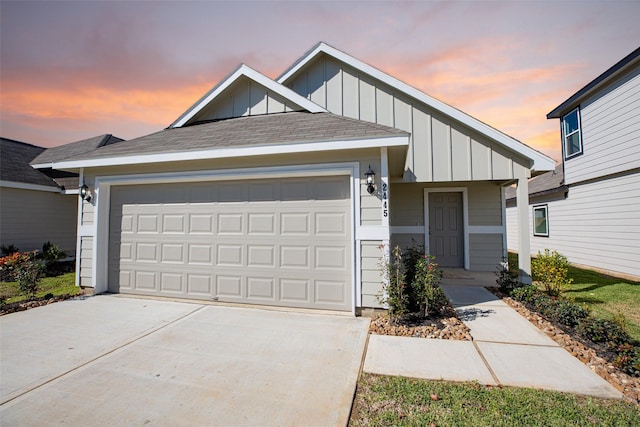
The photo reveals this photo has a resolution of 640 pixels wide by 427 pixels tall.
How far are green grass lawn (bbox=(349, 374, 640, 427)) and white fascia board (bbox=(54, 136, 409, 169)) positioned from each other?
3.39m

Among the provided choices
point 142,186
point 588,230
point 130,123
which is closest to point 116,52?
point 130,123

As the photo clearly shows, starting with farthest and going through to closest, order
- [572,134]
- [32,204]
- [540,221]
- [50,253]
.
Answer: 1. [540,221]
2. [572,134]
3. [32,204]
4. [50,253]

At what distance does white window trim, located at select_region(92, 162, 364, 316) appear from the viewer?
4785 millimetres

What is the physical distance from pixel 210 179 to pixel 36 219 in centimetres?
956

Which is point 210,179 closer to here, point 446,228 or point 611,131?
point 446,228

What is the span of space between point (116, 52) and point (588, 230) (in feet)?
50.8

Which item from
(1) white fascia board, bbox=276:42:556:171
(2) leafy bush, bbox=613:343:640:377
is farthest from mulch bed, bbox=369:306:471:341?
(1) white fascia board, bbox=276:42:556:171

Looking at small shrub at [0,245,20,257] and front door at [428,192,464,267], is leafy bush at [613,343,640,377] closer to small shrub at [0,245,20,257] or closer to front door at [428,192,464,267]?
front door at [428,192,464,267]

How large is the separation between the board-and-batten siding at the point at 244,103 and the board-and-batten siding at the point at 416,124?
1.66m

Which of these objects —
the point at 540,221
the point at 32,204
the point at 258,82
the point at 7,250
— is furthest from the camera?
the point at 540,221

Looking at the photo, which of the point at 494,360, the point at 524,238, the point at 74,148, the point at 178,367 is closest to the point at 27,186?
the point at 74,148

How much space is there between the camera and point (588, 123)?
369 inches

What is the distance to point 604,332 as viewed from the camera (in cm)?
370

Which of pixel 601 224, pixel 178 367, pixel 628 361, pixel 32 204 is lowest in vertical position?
pixel 178 367
